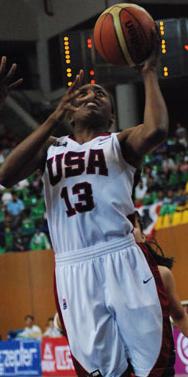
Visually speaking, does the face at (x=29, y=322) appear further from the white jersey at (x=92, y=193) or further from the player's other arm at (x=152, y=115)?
the player's other arm at (x=152, y=115)

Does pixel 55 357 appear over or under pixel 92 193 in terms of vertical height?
under

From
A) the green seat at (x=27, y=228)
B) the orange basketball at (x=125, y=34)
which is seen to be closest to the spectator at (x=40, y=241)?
the green seat at (x=27, y=228)

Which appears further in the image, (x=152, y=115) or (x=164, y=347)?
(x=164, y=347)

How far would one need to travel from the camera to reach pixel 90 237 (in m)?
3.63

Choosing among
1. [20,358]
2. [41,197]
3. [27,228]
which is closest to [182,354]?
[20,358]

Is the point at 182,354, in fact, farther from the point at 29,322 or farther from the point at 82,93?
the point at 29,322

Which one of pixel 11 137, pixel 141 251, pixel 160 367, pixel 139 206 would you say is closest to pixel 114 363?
pixel 160 367

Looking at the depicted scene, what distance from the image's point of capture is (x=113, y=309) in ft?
11.7

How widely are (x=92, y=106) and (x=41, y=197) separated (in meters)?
15.6

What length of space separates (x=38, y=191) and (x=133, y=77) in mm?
9905

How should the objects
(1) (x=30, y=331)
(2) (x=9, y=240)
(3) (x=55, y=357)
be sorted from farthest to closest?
(2) (x=9, y=240) → (1) (x=30, y=331) → (3) (x=55, y=357)

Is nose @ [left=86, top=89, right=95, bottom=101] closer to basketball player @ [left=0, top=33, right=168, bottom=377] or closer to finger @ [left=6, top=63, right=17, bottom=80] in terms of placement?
basketball player @ [left=0, top=33, right=168, bottom=377]

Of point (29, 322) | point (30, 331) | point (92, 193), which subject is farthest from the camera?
point (29, 322)

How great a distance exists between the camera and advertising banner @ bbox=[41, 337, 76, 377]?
38.6 feet
